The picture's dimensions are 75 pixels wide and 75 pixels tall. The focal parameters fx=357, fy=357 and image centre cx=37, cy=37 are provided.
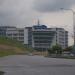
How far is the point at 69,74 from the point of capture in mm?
20969

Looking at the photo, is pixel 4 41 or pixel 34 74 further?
pixel 4 41

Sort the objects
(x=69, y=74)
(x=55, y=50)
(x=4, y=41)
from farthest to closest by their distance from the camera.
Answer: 1. (x=4, y=41)
2. (x=55, y=50)
3. (x=69, y=74)

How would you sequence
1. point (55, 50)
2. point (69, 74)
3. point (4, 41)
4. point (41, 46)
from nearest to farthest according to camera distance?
point (69, 74), point (55, 50), point (4, 41), point (41, 46)

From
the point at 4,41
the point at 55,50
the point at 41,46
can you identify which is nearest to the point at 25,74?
the point at 55,50

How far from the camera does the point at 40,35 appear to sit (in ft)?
650

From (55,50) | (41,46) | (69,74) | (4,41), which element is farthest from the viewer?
(41,46)

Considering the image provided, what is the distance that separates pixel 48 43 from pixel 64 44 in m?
9.47

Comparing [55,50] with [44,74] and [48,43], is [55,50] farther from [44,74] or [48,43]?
[48,43]

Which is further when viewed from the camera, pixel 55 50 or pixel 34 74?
pixel 55 50

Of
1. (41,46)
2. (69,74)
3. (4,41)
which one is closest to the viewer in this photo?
(69,74)

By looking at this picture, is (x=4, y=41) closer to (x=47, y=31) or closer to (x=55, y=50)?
(x=55, y=50)

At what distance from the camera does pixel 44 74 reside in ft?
69.3

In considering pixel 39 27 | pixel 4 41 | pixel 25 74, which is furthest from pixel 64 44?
pixel 25 74

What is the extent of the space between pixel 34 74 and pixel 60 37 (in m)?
→ 178
